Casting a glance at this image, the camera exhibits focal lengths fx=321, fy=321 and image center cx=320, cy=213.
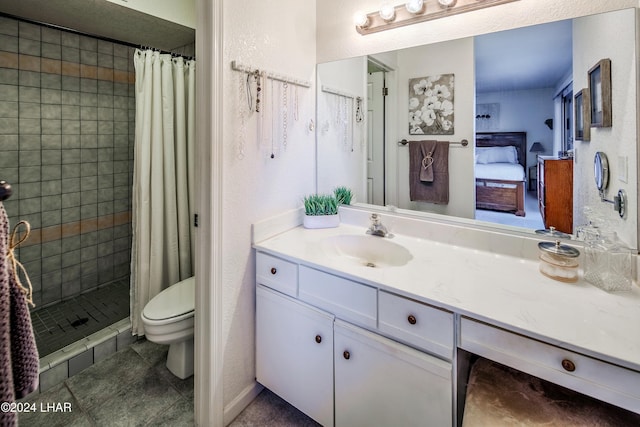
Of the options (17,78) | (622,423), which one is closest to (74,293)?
(17,78)

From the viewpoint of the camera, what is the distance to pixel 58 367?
1.70 metres

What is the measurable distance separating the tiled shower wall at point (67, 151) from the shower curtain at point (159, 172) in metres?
0.78

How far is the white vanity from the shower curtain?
99 cm

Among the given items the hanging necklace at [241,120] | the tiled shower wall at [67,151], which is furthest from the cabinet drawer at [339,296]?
the tiled shower wall at [67,151]

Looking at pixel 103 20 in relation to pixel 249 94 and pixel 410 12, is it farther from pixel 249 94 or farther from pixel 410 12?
pixel 410 12

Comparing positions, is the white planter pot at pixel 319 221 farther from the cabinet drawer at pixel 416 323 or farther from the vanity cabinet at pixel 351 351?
the cabinet drawer at pixel 416 323

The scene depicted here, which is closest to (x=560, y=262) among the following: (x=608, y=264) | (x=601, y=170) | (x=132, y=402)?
(x=608, y=264)

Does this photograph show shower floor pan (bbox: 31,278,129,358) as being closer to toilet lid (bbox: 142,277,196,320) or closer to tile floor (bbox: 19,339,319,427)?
tile floor (bbox: 19,339,319,427)

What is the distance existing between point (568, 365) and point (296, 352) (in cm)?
96

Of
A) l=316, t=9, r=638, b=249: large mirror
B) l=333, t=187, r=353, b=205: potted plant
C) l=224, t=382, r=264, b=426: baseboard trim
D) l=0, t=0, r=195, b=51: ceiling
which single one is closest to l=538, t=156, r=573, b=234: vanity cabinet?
l=316, t=9, r=638, b=249: large mirror

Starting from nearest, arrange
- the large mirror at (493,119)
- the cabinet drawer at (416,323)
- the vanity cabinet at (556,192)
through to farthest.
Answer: the cabinet drawer at (416,323) < the large mirror at (493,119) < the vanity cabinet at (556,192)

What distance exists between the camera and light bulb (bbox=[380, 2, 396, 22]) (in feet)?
5.12

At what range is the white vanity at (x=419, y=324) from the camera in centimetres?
82

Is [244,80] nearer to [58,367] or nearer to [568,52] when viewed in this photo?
[568,52]
